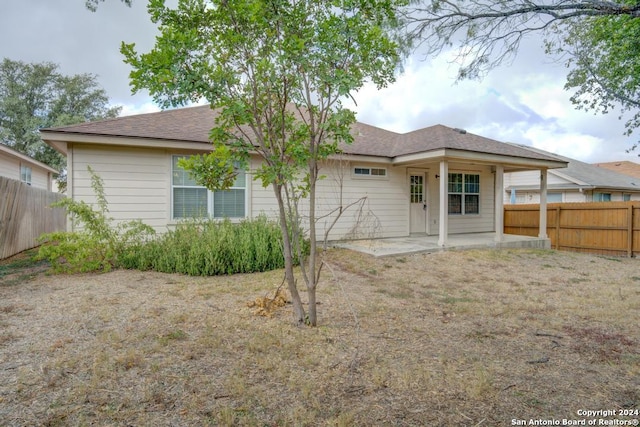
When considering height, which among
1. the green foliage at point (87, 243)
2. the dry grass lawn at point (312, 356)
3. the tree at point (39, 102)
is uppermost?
the tree at point (39, 102)

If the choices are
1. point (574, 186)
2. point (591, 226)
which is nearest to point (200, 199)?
point (591, 226)

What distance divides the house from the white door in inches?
1.3

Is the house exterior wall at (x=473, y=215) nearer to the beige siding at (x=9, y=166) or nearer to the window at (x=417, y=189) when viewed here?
the window at (x=417, y=189)

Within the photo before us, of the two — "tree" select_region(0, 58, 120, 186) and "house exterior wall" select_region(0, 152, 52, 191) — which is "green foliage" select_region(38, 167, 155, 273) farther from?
"tree" select_region(0, 58, 120, 186)

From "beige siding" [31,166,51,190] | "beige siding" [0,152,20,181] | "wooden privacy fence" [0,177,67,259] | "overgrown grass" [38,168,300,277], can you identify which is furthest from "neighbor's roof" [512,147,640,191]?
"beige siding" [31,166,51,190]

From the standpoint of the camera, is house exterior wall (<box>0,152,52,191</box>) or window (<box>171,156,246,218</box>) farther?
house exterior wall (<box>0,152,52,191</box>)

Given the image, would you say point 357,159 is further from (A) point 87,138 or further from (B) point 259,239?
(A) point 87,138

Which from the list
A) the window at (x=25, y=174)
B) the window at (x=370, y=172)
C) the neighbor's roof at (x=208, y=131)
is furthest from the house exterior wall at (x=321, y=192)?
the window at (x=25, y=174)

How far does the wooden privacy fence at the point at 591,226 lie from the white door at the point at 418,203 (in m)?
4.31

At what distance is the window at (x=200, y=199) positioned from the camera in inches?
333

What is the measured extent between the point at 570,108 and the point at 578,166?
1024 centimetres

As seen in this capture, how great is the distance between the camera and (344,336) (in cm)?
368

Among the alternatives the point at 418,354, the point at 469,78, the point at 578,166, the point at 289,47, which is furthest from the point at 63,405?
the point at 578,166

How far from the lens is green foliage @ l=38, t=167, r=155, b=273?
6258mm
